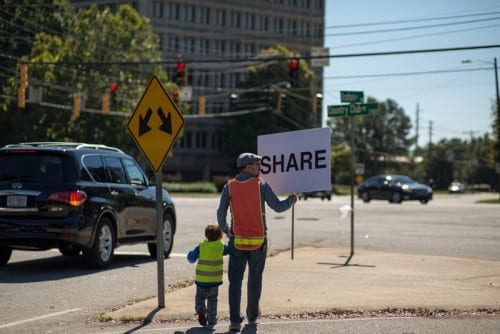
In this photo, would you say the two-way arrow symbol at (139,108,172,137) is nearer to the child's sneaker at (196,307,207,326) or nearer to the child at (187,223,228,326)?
the child at (187,223,228,326)

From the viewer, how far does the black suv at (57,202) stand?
1366cm

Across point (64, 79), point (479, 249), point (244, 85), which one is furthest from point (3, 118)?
point (479, 249)

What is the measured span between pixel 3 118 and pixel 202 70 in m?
42.4

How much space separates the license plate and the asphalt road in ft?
3.26

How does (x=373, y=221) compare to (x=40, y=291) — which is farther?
(x=373, y=221)

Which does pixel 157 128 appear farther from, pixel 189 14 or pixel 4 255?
pixel 189 14

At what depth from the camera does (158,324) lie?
30.1 feet

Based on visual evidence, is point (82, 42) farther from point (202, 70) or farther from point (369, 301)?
point (369, 301)

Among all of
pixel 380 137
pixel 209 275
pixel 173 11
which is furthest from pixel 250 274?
pixel 380 137

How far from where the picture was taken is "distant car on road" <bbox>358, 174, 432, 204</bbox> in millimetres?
49406

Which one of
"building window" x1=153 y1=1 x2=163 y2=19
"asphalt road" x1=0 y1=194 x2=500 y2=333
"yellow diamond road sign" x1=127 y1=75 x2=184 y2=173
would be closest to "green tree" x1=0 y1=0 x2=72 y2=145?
"building window" x1=153 y1=1 x2=163 y2=19

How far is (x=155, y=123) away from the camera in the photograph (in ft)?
33.3

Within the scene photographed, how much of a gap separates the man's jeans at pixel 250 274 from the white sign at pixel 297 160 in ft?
9.45

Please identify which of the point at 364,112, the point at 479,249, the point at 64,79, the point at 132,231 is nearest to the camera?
the point at 132,231
